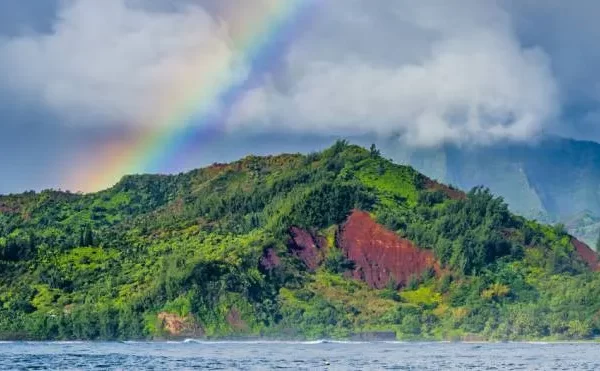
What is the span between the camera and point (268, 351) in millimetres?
178750

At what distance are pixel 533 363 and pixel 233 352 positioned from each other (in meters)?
51.7

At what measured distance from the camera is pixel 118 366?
133m

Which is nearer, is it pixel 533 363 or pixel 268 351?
pixel 533 363

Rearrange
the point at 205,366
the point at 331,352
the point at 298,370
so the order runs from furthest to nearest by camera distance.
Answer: the point at 331,352
the point at 205,366
the point at 298,370

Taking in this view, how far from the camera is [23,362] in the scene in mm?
141625

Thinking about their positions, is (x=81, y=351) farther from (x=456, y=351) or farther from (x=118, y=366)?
(x=456, y=351)

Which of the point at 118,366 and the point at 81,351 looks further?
the point at 81,351

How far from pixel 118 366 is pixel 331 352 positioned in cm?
4975

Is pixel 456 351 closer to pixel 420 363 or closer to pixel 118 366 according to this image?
pixel 420 363

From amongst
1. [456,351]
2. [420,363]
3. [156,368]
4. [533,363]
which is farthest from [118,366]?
[456,351]

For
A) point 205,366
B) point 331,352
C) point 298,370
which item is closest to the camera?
point 298,370

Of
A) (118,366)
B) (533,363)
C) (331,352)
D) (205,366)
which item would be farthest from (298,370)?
(331,352)

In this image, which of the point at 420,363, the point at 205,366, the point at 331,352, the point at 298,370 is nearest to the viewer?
the point at 298,370

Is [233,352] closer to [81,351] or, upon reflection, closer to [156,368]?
[81,351]
